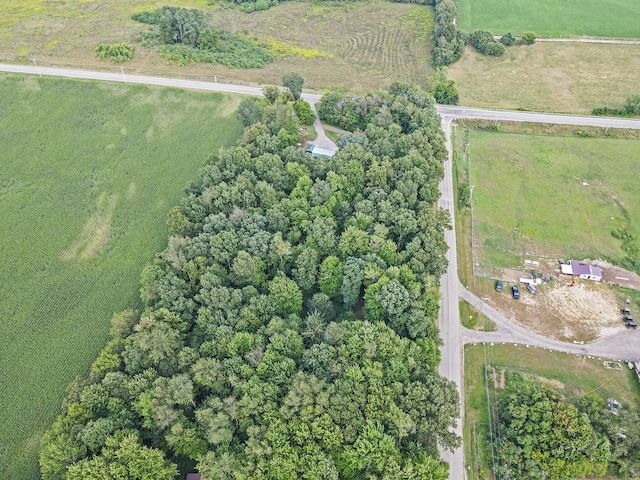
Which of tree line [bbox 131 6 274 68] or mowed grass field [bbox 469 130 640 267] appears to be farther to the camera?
tree line [bbox 131 6 274 68]

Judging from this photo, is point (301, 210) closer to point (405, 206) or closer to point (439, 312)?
point (405, 206)

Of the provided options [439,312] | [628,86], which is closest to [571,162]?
[628,86]

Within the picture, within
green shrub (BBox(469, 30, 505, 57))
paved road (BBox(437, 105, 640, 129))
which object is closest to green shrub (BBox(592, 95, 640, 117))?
paved road (BBox(437, 105, 640, 129))

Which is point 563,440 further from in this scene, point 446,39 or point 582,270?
point 446,39

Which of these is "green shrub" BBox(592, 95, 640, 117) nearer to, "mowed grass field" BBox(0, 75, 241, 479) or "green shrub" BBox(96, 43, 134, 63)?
"mowed grass field" BBox(0, 75, 241, 479)

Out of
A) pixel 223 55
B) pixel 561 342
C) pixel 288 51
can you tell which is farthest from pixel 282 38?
pixel 561 342

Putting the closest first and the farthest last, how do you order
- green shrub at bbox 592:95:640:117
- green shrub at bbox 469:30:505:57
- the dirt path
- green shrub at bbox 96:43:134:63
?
the dirt path
green shrub at bbox 592:95:640:117
green shrub at bbox 96:43:134:63
green shrub at bbox 469:30:505:57

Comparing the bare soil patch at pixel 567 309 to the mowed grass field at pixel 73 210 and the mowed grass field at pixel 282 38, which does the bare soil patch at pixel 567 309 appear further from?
the mowed grass field at pixel 282 38
